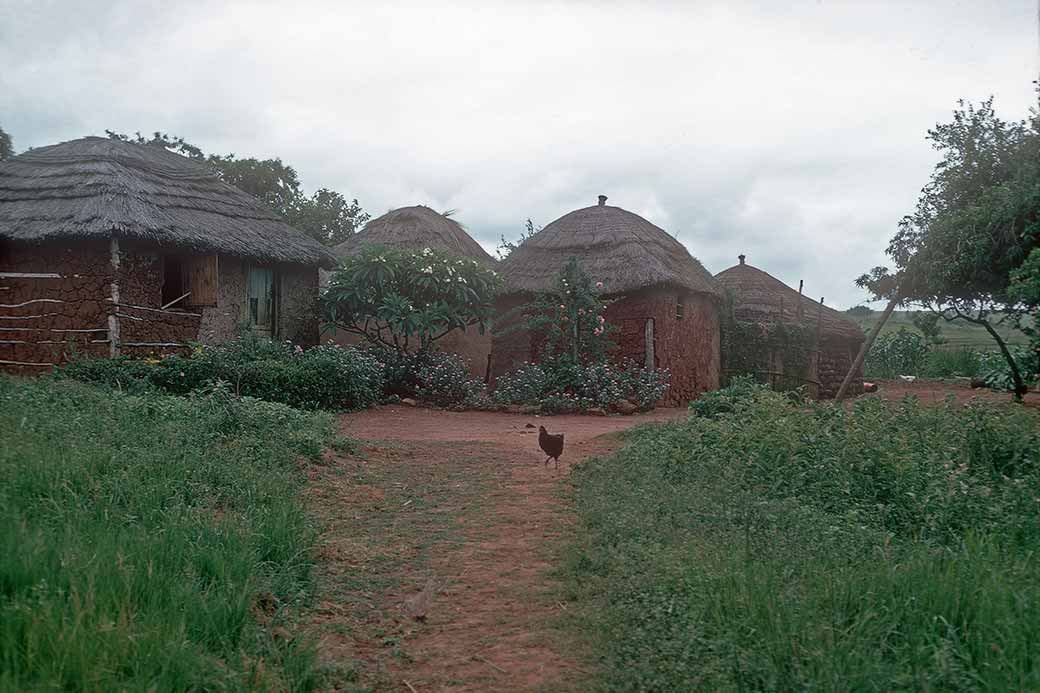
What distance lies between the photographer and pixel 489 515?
6297mm

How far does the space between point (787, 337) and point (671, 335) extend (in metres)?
4.28

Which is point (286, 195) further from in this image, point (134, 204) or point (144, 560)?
point (144, 560)

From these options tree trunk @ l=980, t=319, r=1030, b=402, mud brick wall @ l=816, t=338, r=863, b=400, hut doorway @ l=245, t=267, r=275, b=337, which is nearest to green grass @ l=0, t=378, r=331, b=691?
hut doorway @ l=245, t=267, r=275, b=337

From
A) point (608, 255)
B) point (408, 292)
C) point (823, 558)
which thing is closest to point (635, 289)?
point (608, 255)

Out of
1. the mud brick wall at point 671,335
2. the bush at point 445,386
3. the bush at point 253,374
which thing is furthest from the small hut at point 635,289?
the bush at point 253,374

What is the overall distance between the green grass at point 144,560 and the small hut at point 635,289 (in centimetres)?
1163

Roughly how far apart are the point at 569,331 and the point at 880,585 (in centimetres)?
1304

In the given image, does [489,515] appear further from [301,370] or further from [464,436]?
[301,370]

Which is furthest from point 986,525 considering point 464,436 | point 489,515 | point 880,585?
point 464,436

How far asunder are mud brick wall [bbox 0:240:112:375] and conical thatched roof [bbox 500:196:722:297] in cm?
798

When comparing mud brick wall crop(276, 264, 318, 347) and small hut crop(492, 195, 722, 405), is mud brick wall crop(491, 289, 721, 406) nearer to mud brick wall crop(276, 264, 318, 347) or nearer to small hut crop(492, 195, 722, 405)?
small hut crop(492, 195, 722, 405)

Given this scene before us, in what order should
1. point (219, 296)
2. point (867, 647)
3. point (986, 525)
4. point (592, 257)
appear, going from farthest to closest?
point (592, 257) < point (219, 296) < point (986, 525) < point (867, 647)

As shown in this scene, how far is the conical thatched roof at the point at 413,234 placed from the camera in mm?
20328

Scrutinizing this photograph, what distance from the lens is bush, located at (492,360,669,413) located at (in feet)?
50.0
